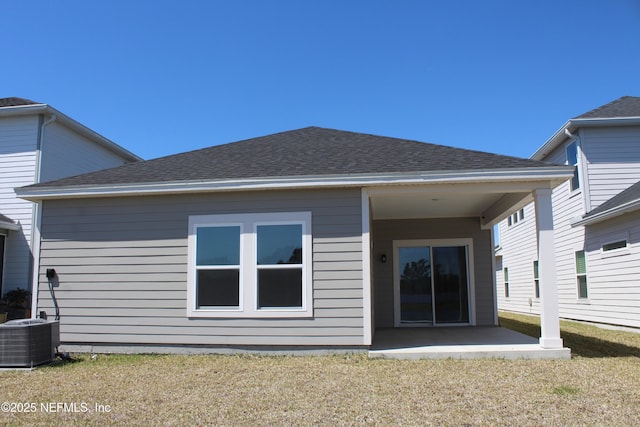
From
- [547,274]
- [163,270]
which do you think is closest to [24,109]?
[163,270]

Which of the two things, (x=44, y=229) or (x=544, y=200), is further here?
(x=44, y=229)

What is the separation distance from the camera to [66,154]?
40.0 feet

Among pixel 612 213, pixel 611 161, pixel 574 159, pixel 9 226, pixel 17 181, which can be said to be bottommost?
pixel 9 226

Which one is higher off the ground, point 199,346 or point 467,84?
point 467,84

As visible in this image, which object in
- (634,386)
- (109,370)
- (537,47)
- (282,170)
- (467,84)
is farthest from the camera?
(467,84)

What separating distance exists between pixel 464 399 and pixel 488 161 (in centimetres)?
382

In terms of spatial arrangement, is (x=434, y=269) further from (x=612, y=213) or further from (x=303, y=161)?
(x=303, y=161)

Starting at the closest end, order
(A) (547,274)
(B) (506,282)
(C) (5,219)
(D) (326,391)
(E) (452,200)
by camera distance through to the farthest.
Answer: (D) (326,391) < (A) (547,274) < (E) (452,200) < (C) (5,219) < (B) (506,282)

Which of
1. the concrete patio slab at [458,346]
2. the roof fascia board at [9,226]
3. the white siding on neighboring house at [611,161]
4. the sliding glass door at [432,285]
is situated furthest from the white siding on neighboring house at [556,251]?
the roof fascia board at [9,226]

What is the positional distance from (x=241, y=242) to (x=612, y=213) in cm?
819

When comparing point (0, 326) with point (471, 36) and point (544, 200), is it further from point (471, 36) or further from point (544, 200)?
point (471, 36)

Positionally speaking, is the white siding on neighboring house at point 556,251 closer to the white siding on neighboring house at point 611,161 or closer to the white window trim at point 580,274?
the white window trim at point 580,274

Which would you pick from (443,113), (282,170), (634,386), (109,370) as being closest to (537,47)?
(443,113)

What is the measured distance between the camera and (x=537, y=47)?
1020 centimetres
